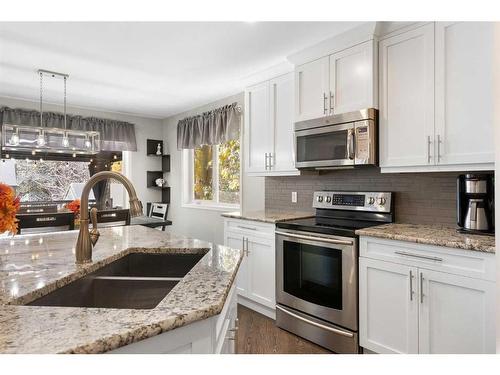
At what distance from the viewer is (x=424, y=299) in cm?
183

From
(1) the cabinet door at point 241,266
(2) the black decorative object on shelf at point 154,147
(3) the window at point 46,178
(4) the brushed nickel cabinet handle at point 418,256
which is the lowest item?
(1) the cabinet door at point 241,266

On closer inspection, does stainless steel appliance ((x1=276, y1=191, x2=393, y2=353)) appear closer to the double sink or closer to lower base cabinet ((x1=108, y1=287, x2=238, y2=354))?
the double sink

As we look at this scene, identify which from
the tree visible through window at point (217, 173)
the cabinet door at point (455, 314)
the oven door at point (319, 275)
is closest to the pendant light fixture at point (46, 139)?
the tree visible through window at point (217, 173)

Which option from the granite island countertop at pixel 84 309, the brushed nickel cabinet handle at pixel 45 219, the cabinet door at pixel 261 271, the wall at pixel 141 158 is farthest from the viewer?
the wall at pixel 141 158

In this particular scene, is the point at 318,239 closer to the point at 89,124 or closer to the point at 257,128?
the point at 257,128

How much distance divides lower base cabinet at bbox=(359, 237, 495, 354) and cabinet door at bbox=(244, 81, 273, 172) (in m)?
1.44

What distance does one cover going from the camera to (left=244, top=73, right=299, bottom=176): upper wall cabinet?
117 inches

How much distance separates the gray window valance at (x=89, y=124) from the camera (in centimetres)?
405

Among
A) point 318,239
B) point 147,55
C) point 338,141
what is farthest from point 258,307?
point 147,55

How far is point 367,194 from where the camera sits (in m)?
2.62

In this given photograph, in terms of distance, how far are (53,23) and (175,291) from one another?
230 centimetres

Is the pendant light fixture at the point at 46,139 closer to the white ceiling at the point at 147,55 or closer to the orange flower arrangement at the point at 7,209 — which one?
the white ceiling at the point at 147,55

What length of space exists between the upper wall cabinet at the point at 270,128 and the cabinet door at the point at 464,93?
1.20m
